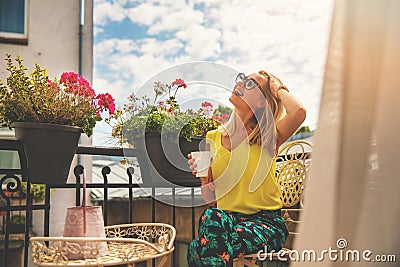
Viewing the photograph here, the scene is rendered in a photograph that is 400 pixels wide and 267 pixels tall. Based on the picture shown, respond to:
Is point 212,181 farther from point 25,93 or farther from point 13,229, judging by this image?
point 13,229

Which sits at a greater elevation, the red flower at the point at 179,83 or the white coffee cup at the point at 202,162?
the red flower at the point at 179,83

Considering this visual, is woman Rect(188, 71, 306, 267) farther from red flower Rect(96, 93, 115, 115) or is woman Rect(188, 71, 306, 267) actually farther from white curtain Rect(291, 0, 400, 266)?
white curtain Rect(291, 0, 400, 266)

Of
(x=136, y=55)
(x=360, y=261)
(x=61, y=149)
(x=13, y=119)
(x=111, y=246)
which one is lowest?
(x=111, y=246)

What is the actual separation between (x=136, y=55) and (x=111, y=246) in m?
4.37

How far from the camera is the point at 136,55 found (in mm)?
5668

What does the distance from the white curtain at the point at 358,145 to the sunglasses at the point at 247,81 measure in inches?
42.5

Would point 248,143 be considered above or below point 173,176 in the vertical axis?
above

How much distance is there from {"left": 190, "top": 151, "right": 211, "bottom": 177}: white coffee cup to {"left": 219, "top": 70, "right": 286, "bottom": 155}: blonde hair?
0.18 meters

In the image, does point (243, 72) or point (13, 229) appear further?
point (13, 229)

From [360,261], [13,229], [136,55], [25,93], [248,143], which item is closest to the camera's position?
[360,261]

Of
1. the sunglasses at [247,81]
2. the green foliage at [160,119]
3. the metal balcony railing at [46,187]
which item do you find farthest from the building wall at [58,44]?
the sunglasses at [247,81]

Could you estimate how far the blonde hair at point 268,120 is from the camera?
66.4 inches

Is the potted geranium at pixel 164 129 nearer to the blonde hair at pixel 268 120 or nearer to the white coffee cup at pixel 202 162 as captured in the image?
the white coffee cup at pixel 202 162

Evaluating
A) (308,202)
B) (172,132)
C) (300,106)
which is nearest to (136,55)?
(172,132)
